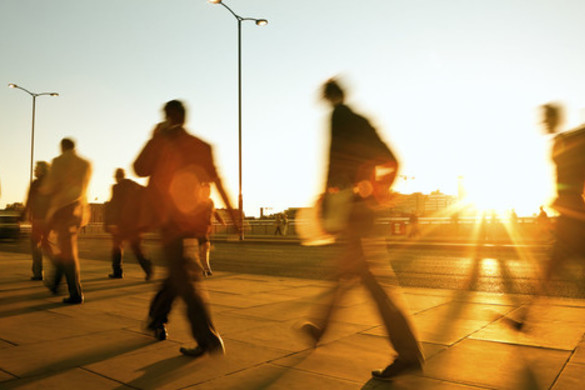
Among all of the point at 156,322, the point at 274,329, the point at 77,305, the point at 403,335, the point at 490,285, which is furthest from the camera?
the point at 490,285

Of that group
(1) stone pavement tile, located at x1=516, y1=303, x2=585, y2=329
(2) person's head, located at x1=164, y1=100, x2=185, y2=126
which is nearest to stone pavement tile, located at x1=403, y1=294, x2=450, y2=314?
(1) stone pavement tile, located at x1=516, y1=303, x2=585, y2=329

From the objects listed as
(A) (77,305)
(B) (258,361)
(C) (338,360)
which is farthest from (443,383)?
(A) (77,305)

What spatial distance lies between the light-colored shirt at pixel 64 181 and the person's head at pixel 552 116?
483 cm

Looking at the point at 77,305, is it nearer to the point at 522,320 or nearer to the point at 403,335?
the point at 403,335

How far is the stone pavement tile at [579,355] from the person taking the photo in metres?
3.55

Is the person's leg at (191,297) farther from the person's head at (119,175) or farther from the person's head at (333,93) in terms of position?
the person's head at (119,175)

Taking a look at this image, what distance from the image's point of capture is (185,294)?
344 centimetres

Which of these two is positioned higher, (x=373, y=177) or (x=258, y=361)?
(x=373, y=177)

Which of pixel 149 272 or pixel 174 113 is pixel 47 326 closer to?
pixel 174 113

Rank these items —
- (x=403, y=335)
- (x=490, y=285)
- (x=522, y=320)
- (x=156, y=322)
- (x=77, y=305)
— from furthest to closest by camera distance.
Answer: (x=490, y=285)
(x=77, y=305)
(x=522, y=320)
(x=156, y=322)
(x=403, y=335)

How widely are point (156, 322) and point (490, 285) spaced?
19.4 feet

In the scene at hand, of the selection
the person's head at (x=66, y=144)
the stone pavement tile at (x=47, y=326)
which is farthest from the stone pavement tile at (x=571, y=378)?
the person's head at (x=66, y=144)

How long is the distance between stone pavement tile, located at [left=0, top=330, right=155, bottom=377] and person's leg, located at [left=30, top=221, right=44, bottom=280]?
339 cm

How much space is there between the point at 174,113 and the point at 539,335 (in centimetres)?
359
